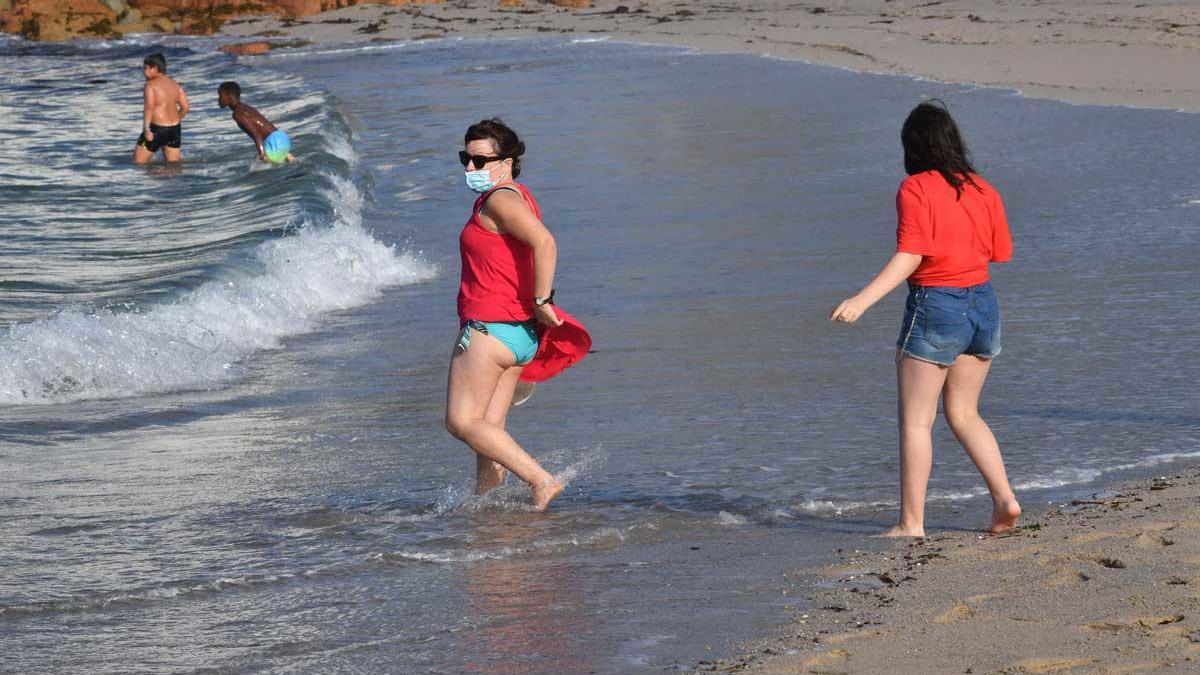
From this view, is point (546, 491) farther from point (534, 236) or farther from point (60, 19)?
point (60, 19)

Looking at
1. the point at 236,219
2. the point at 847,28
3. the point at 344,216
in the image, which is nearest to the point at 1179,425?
the point at 344,216

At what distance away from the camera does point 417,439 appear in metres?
7.10

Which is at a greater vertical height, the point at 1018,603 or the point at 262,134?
the point at 1018,603

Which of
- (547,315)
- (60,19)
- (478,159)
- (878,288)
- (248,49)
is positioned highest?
(478,159)

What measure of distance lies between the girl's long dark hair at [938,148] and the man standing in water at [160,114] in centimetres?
1613

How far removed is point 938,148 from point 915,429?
0.89 meters

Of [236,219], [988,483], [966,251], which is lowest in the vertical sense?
[236,219]

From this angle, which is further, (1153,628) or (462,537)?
(462,537)

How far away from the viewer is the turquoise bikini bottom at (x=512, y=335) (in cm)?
571

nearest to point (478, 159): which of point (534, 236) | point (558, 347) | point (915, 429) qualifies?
point (534, 236)

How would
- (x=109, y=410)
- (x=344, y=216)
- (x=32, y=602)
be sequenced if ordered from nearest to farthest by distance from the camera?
(x=32, y=602) → (x=109, y=410) → (x=344, y=216)

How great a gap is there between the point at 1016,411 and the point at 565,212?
692 centimetres

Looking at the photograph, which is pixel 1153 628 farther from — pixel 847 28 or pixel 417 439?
pixel 847 28

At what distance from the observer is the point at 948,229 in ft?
16.8
